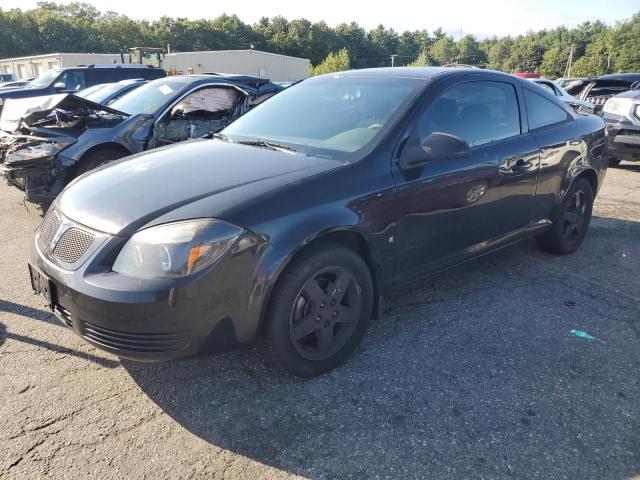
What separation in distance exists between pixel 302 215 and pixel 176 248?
63 centimetres

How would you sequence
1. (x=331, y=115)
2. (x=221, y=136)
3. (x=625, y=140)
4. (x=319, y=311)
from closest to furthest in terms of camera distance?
(x=319, y=311) → (x=331, y=115) → (x=221, y=136) → (x=625, y=140)

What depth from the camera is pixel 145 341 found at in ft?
7.29

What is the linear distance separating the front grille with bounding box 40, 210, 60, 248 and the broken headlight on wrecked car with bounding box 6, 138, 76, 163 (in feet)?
9.92

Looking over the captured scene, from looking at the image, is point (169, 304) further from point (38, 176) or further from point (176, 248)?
point (38, 176)

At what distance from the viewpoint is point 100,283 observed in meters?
2.20

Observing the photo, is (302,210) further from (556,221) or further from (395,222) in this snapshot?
(556,221)

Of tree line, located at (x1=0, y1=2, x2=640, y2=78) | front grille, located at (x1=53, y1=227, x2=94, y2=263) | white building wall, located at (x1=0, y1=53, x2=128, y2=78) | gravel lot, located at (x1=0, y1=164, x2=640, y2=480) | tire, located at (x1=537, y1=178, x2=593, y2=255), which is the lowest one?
gravel lot, located at (x1=0, y1=164, x2=640, y2=480)

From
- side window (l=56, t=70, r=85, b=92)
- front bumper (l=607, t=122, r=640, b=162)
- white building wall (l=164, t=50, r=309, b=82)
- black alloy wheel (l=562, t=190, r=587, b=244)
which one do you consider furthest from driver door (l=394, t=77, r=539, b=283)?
white building wall (l=164, t=50, r=309, b=82)

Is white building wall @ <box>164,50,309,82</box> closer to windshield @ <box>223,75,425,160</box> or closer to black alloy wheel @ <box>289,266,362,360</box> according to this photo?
windshield @ <box>223,75,425,160</box>

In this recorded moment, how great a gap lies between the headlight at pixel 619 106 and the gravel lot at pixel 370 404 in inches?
256

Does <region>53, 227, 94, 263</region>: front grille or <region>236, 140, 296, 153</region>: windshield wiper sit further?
<region>236, 140, 296, 153</region>: windshield wiper

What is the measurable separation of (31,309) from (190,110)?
4.13 m

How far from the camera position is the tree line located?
258ft

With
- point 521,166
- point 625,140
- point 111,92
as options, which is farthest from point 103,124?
point 625,140
